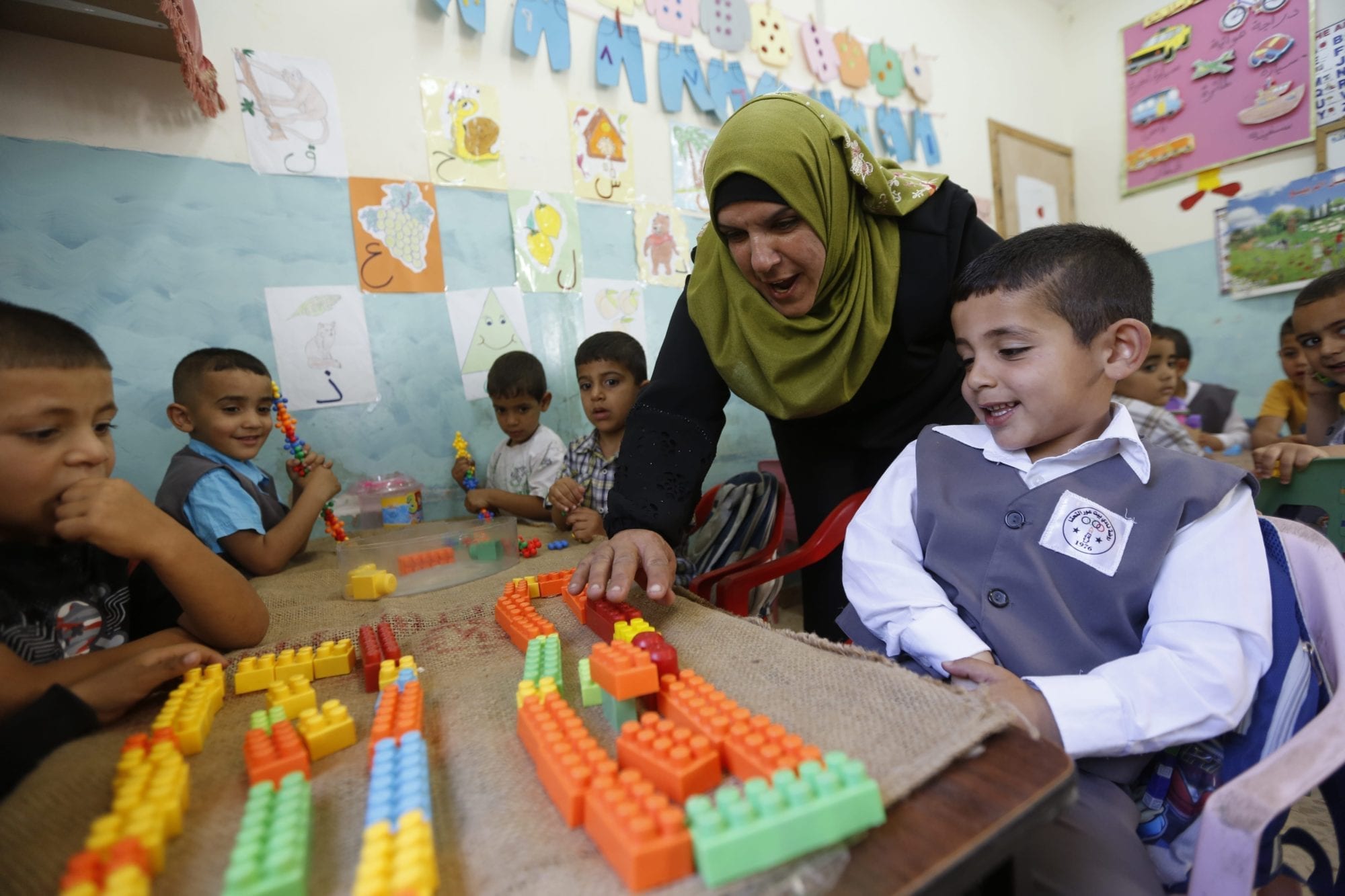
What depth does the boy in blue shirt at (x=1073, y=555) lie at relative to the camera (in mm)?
657

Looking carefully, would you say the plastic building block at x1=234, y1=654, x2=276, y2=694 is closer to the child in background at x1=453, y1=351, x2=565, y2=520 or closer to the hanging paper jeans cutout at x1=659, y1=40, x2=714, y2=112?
the child in background at x1=453, y1=351, x2=565, y2=520

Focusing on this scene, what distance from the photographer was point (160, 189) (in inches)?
66.8

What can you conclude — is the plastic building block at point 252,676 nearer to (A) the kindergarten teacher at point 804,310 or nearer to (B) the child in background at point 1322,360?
(A) the kindergarten teacher at point 804,310

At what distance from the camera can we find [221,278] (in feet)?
5.83

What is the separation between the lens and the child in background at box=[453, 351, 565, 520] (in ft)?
6.66

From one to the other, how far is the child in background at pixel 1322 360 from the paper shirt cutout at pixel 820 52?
6.30 feet

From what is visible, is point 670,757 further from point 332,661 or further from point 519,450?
point 519,450

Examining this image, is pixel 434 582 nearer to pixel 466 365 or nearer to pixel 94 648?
pixel 94 648

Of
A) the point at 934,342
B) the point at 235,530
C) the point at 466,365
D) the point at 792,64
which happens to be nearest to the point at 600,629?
the point at 934,342

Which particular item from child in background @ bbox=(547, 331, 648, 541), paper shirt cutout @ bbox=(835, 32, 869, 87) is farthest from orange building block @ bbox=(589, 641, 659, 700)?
paper shirt cutout @ bbox=(835, 32, 869, 87)

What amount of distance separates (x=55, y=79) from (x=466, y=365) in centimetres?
117

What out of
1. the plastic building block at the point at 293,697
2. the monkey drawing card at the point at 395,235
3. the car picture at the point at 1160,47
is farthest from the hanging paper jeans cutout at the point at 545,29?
the car picture at the point at 1160,47

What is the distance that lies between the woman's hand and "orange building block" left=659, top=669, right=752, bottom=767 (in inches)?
8.7

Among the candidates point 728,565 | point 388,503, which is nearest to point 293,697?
point 728,565
